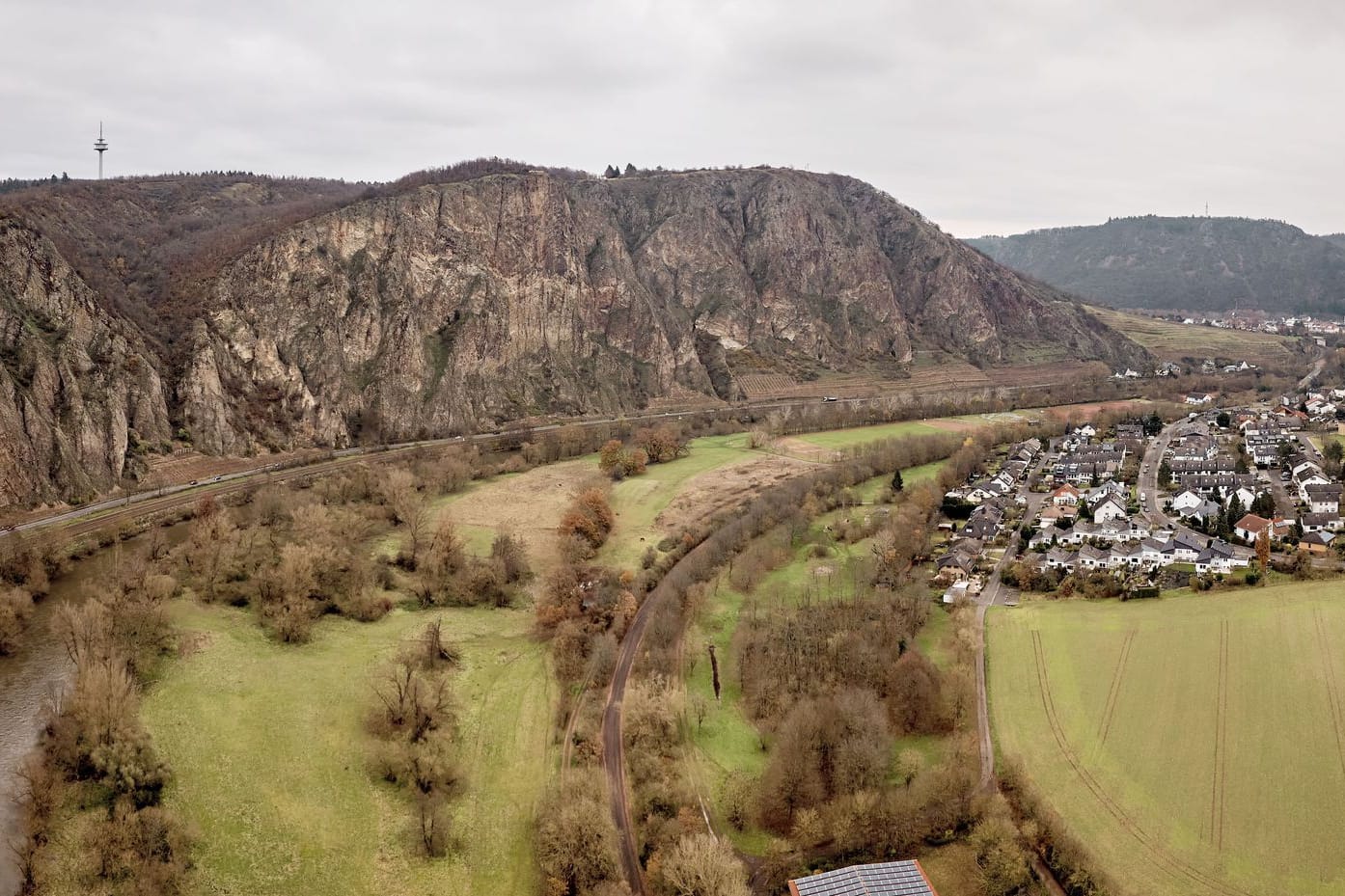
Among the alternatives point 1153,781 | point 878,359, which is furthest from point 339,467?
→ point 878,359

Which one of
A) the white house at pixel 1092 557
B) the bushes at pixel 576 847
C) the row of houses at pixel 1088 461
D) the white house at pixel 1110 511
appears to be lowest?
the bushes at pixel 576 847

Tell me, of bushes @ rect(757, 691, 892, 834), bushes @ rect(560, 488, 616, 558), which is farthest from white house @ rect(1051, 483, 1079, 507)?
bushes @ rect(757, 691, 892, 834)

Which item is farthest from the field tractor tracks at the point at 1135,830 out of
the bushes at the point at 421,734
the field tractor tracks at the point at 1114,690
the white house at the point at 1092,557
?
the bushes at the point at 421,734

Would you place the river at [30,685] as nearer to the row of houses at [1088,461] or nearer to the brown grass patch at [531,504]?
the brown grass patch at [531,504]

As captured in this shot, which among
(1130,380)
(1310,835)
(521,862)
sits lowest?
(521,862)

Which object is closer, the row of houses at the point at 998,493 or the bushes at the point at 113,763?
the bushes at the point at 113,763

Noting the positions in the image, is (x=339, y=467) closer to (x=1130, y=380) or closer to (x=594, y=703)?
(x=594, y=703)

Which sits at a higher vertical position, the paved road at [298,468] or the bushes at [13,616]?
the paved road at [298,468]

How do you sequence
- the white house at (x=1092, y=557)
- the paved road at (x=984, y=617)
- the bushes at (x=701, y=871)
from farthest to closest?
the white house at (x=1092, y=557) → the paved road at (x=984, y=617) → the bushes at (x=701, y=871)
